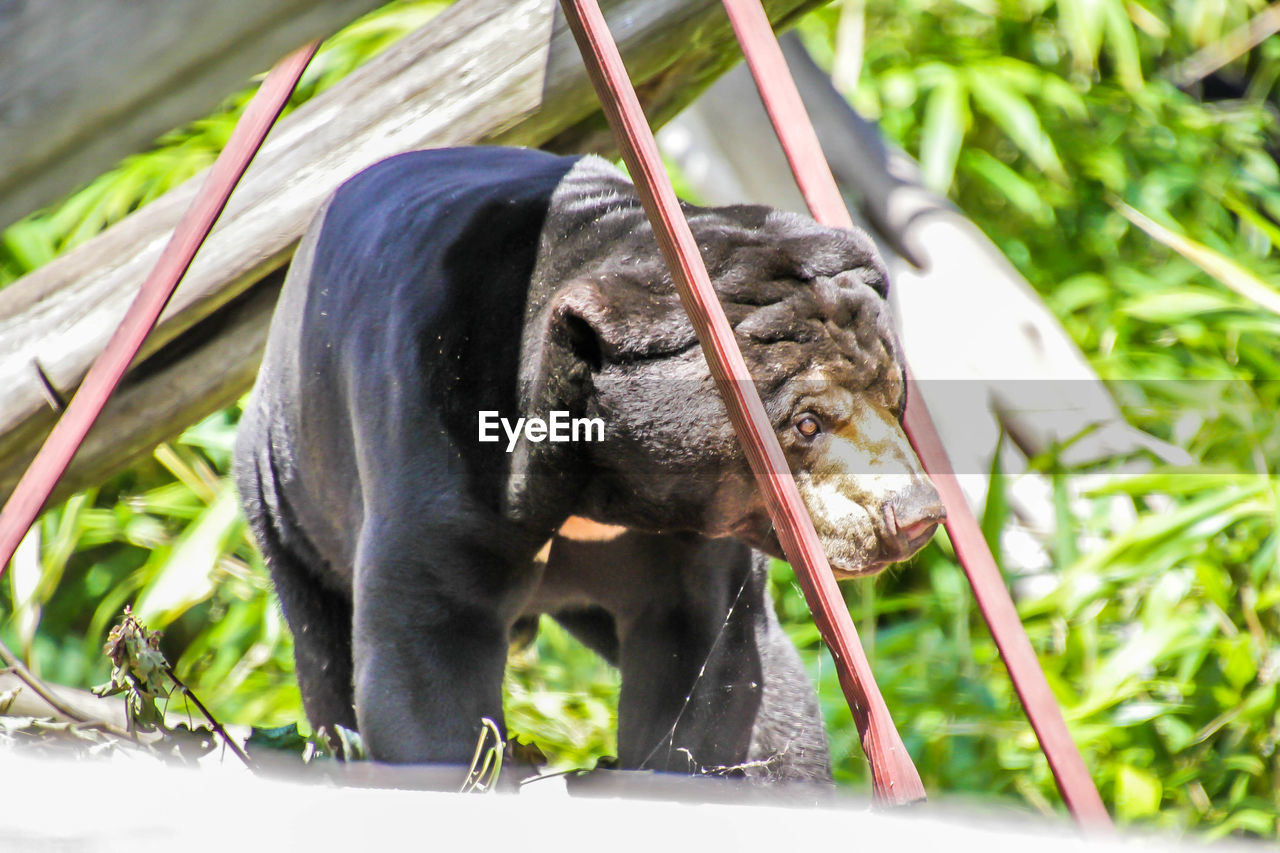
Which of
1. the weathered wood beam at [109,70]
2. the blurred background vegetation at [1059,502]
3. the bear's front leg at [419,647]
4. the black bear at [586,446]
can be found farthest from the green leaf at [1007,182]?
the weathered wood beam at [109,70]

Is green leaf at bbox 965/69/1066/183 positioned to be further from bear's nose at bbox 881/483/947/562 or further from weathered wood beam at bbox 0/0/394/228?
weathered wood beam at bbox 0/0/394/228

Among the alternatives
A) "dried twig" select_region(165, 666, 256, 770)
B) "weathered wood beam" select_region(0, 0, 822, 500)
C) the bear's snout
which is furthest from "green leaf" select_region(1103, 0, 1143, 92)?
"dried twig" select_region(165, 666, 256, 770)

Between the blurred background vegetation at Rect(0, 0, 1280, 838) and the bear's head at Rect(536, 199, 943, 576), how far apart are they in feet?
2.72

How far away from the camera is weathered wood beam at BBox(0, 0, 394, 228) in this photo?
1.97 feet

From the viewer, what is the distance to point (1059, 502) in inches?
99.3

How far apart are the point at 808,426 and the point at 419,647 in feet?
1.60

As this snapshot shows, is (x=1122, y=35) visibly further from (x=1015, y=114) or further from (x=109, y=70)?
(x=109, y=70)

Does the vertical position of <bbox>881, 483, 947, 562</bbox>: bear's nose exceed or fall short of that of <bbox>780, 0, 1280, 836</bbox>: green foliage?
it exceeds it

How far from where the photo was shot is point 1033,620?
2.68m

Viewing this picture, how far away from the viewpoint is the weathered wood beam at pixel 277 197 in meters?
2.05

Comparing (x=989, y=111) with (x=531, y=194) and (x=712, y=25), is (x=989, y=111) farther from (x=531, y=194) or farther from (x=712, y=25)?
(x=531, y=194)

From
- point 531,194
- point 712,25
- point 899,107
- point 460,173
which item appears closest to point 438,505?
point 531,194

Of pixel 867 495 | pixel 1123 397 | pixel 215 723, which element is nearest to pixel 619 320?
pixel 867 495

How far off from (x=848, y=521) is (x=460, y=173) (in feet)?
2.45
